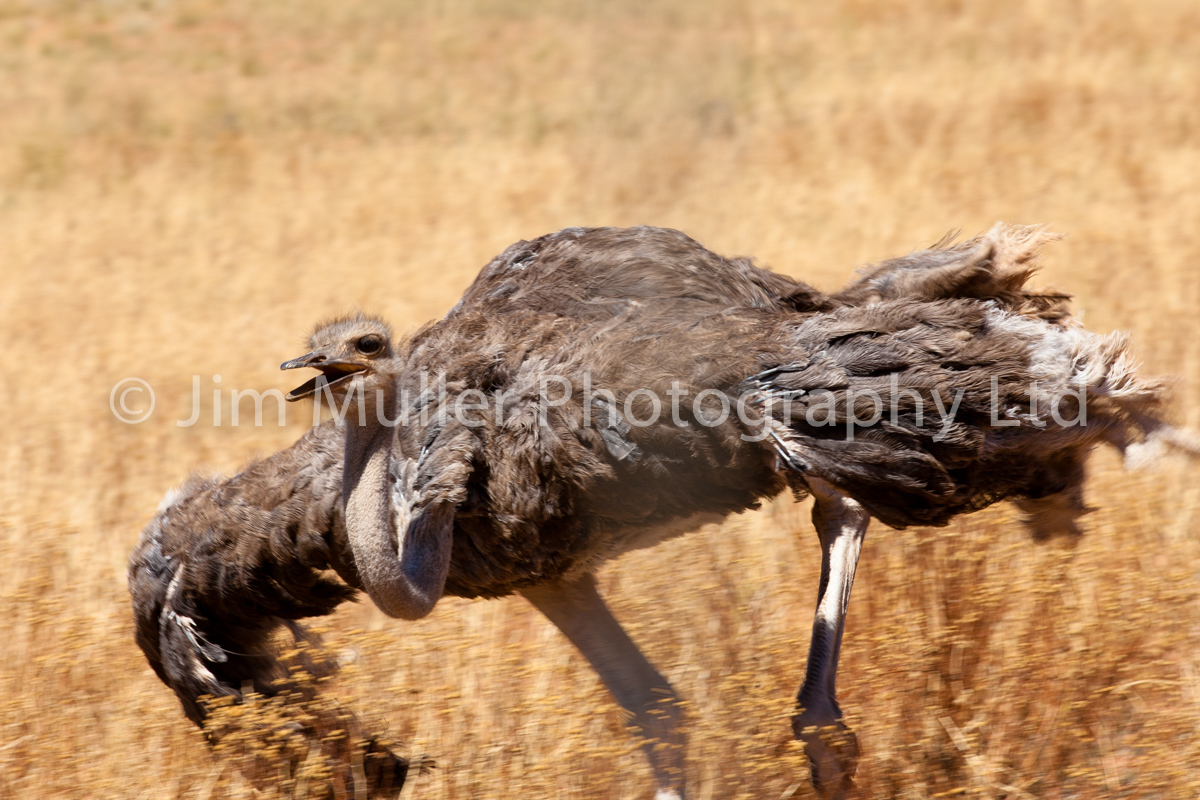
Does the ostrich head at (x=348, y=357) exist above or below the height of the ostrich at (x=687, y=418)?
above

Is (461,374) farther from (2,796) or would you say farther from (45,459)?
(45,459)

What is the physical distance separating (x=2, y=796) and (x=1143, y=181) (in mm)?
9507

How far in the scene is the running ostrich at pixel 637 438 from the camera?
3135 mm

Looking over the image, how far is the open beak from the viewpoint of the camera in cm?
356

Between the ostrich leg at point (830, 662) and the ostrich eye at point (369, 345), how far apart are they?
1.33m

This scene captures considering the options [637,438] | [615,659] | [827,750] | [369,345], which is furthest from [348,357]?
[827,750]

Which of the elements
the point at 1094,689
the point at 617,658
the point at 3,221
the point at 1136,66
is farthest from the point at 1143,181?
the point at 3,221

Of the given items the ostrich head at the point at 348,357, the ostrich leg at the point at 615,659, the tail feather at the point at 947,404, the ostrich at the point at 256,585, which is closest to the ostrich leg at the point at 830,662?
the tail feather at the point at 947,404

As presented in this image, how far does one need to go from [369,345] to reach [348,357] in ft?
0.27

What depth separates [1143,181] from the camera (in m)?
10.4

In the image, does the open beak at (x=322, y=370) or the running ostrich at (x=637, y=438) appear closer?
the running ostrich at (x=637, y=438)

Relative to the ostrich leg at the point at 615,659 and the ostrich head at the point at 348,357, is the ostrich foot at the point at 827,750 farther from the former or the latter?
the ostrich head at the point at 348,357

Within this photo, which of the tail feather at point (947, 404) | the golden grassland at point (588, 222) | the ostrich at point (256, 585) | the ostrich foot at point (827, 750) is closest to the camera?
the tail feather at point (947, 404)

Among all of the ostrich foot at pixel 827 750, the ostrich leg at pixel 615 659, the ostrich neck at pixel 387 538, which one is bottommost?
the ostrich foot at pixel 827 750
